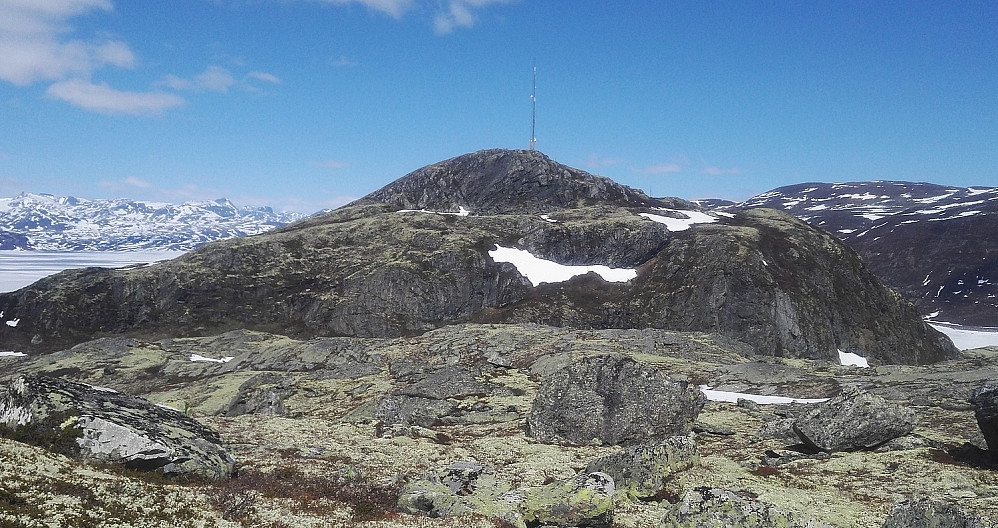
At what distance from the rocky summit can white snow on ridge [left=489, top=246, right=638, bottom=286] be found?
0.78 m

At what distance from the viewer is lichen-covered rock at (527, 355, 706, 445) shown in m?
34.0

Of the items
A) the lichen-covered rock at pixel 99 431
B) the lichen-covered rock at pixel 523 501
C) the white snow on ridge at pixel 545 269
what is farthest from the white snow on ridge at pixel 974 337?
the lichen-covered rock at pixel 99 431

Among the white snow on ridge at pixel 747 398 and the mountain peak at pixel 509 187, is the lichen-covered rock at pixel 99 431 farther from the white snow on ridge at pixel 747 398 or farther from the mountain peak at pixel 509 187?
the mountain peak at pixel 509 187

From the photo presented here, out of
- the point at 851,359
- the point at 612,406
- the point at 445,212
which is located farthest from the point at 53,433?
the point at 445,212

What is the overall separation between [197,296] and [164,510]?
123 meters

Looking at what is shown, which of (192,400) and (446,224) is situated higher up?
(446,224)

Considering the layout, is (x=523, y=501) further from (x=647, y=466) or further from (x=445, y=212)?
(x=445, y=212)

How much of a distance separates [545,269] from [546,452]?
102m

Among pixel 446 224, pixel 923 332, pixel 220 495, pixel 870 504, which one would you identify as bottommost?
pixel 923 332

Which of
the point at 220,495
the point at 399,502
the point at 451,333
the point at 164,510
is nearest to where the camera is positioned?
Answer: the point at 164,510

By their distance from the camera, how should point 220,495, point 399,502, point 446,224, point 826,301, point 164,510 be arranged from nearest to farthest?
point 164,510 → point 220,495 → point 399,502 → point 826,301 → point 446,224

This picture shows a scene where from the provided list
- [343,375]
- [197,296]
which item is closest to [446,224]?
[197,296]

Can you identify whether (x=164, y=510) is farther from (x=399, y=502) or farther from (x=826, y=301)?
(x=826, y=301)

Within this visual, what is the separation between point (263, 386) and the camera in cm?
5562
